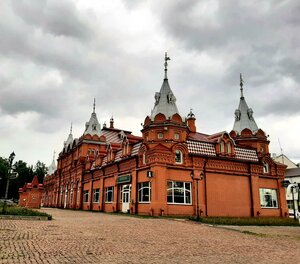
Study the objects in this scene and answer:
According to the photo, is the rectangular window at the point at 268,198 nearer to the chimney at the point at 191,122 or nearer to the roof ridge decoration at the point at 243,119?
the roof ridge decoration at the point at 243,119

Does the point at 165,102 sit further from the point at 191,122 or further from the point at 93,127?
the point at 93,127

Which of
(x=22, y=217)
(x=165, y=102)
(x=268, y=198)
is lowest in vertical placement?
(x=22, y=217)

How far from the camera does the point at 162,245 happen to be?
10.9 m

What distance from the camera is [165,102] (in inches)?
1241

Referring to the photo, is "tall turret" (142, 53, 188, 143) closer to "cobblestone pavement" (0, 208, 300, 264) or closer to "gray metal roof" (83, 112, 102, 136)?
"cobblestone pavement" (0, 208, 300, 264)

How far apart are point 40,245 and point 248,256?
6.26 m

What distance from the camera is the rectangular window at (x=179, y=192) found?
27078mm

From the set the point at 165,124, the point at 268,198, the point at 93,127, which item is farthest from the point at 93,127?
the point at 268,198

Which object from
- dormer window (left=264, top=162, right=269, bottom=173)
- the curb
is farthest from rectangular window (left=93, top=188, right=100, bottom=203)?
the curb

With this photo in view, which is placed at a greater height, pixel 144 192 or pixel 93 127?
pixel 93 127

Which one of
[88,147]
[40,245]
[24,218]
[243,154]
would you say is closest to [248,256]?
[40,245]

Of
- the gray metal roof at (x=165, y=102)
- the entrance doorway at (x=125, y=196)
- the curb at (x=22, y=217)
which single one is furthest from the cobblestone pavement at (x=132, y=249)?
the gray metal roof at (x=165, y=102)

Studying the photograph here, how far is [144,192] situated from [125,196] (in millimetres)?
4026

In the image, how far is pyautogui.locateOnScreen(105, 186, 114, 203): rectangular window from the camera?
113 ft
